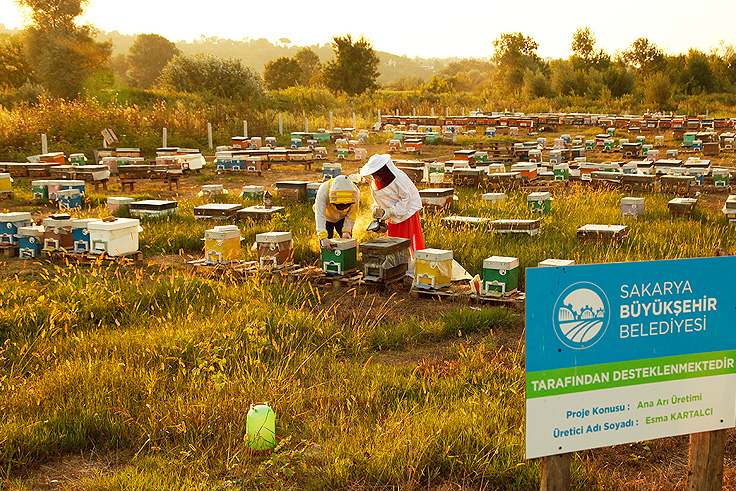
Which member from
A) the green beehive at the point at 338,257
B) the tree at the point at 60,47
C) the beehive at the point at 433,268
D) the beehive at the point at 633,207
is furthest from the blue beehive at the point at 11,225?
the tree at the point at 60,47

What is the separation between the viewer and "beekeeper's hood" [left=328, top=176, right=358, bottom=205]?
308 inches

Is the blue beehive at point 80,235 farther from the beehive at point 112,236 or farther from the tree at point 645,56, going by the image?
the tree at point 645,56

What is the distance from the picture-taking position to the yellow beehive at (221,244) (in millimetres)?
8172

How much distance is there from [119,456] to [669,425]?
318 cm

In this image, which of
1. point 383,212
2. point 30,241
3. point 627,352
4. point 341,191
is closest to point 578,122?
point 383,212

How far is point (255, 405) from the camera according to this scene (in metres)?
4.18

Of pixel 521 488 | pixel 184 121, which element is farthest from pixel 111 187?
pixel 521 488

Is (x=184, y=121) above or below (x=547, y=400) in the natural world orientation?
above

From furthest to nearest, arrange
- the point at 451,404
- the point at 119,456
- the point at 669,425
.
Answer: the point at 451,404, the point at 119,456, the point at 669,425

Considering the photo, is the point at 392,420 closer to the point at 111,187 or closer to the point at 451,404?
the point at 451,404

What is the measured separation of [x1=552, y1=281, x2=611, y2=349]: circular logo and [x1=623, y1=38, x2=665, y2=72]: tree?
61511mm

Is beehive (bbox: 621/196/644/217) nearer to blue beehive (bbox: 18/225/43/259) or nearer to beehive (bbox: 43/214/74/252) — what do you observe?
beehive (bbox: 43/214/74/252)

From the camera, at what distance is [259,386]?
15.4 ft

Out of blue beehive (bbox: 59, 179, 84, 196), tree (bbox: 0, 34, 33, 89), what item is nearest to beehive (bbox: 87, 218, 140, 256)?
blue beehive (bbox: 59, 179, 84, 196)
